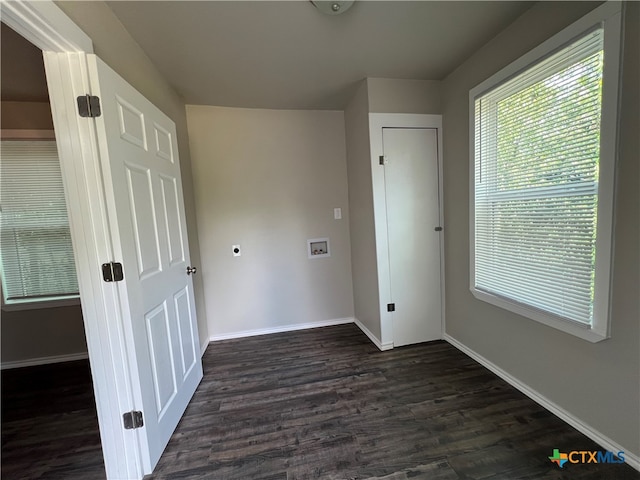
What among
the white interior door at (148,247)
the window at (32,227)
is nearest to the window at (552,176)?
the white interior door at (148,247)

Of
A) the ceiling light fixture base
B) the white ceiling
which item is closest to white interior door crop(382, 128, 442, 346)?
the white ceiling

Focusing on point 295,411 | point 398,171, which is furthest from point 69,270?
point 398,171

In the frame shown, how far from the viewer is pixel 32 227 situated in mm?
2334

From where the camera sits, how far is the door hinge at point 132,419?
1262 millimetres

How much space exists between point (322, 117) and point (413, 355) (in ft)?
8.51

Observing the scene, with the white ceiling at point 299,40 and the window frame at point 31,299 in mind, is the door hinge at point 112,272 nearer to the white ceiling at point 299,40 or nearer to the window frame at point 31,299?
the white ceiling at point 299,40

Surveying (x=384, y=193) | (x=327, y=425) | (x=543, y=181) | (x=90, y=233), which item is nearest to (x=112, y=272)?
(x=90, y=233)

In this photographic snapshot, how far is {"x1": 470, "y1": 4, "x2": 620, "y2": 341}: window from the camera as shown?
1.25 m

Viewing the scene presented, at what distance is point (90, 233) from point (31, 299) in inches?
87.1

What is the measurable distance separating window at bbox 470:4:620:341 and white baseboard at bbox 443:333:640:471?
535 millimetres

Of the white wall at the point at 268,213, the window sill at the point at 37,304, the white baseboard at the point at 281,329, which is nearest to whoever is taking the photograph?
the window sill at the point at 37,304

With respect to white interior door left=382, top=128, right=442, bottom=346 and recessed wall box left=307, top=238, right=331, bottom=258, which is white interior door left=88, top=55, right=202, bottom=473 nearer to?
recessed wall box left=307, top=238, right=331, bottom=258

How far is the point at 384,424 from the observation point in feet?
5.16

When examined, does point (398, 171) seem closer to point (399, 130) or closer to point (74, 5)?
point (399, 130)
